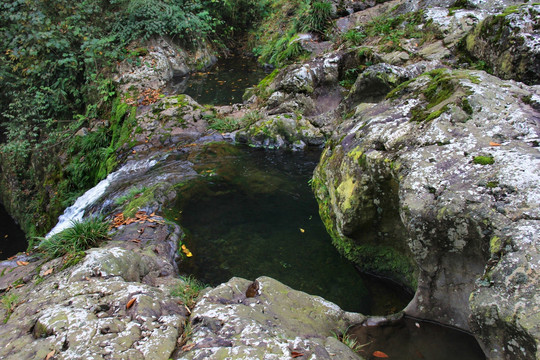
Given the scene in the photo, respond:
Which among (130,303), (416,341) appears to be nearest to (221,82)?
(130,303)

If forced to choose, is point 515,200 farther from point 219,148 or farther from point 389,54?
point 389,54

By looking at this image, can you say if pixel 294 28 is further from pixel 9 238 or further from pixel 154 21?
pixel 9 238

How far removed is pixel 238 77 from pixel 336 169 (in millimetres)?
10855

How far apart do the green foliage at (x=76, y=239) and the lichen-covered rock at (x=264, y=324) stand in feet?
8.01

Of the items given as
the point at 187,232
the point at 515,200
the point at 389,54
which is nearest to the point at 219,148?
the point at 187,232

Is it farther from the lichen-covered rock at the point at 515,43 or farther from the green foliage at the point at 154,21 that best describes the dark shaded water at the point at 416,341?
the green foliage at the point at 154,21

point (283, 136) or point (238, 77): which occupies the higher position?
point (238, 77)

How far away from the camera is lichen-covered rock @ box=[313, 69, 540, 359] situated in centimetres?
229

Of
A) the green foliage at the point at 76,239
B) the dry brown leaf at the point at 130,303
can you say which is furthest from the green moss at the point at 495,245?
the green foliage at the point at 76,239

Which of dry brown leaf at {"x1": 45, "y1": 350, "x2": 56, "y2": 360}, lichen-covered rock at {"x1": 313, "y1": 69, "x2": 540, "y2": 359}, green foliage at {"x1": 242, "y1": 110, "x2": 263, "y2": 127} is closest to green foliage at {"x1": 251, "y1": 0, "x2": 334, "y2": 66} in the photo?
green foliage at {"x1": 242, "y1": 110, "x2": 263, "y2": 127}

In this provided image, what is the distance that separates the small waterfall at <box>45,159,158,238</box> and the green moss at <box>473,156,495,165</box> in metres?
6.75

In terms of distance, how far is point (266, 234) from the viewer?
5430 mm

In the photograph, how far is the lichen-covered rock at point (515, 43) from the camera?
5.03 m

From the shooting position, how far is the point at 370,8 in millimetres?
12477
